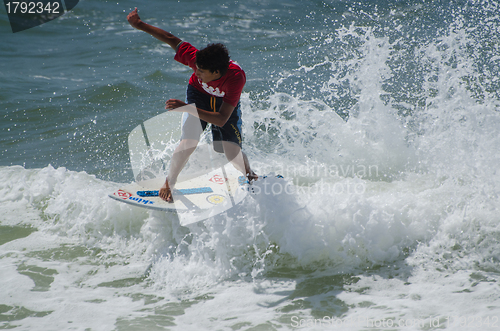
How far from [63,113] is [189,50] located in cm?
522

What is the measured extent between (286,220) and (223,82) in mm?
1412

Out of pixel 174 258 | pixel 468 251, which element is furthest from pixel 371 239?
pixel 174 258

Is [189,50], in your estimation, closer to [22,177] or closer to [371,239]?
[371,239]

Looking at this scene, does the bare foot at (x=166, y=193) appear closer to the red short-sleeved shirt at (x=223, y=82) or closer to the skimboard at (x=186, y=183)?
the skimboard at (x=186, y=183)

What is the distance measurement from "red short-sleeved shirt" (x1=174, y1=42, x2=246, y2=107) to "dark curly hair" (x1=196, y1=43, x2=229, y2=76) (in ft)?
0.67

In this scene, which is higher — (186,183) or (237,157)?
(237,157)

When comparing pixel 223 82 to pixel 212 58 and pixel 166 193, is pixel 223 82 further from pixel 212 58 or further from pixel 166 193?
pixel 166 193

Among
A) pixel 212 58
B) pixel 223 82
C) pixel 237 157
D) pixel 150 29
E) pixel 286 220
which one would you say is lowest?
pixel 286 220

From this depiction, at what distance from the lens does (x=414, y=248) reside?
11.6 ft

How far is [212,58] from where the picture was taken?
3117 millimetres


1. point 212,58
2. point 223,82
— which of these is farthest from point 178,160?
point 212,58

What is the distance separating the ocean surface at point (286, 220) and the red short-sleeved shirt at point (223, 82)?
39.0 inches

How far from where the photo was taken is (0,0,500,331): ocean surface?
299 cm

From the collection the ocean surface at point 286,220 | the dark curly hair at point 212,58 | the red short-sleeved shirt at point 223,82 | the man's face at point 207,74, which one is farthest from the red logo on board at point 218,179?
the dark curly hair at point 212,58
